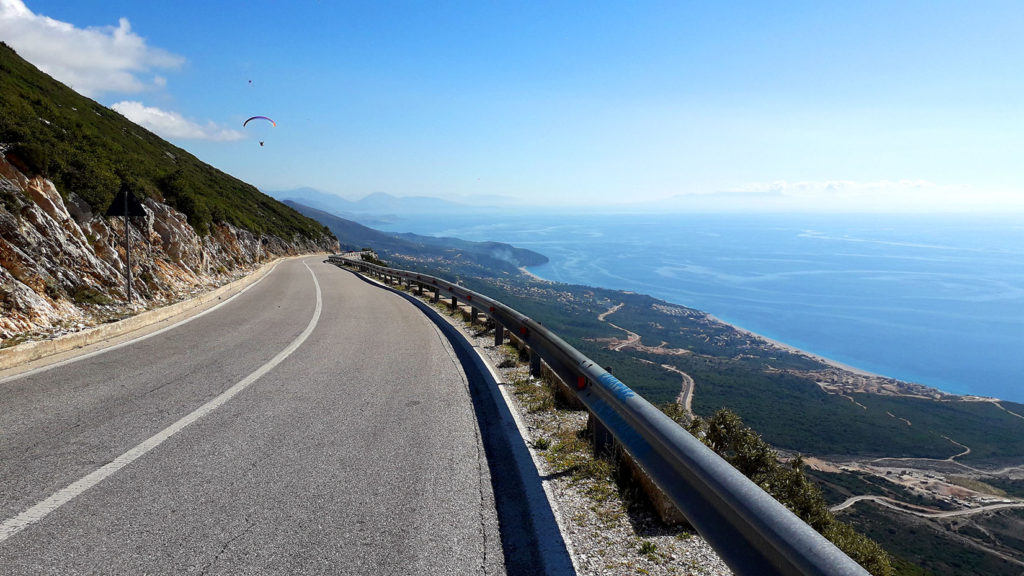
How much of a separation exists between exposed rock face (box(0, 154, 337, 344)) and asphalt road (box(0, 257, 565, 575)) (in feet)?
11.5

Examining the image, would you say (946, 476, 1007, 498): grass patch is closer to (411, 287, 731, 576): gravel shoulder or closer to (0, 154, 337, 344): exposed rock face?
(411, 287, 731, 576): gravel shoulder

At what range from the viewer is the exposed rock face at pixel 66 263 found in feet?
29.3

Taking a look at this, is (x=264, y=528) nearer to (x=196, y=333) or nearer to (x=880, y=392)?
(x=196, y=333)

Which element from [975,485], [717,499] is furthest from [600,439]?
[975,485]

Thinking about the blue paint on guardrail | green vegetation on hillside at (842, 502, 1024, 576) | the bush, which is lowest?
green vegetation on hillside at (842, 502, 1024, 576)

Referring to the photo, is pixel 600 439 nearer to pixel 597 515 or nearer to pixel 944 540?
pixel 597 515

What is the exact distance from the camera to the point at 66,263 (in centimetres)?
1110

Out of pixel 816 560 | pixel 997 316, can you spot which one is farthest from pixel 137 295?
pixel 997 316

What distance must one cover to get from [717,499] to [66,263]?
14.3m

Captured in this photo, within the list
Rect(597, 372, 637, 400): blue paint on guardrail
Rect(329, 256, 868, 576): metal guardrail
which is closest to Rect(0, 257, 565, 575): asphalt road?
Rect(329, 256, 868, 576): metal guardrail

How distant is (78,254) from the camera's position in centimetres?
1165

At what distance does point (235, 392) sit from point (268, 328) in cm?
544

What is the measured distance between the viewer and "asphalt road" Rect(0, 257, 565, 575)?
8.43 ft

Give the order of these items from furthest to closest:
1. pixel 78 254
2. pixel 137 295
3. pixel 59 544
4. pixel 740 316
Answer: pixel 740 316 < pixel 137 295 < pixel 78 254 < pixel 59 544
